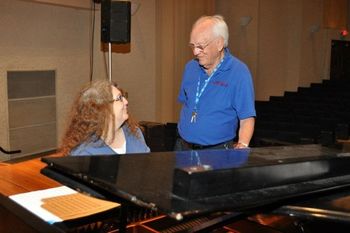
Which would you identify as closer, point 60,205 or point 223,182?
point 223,182

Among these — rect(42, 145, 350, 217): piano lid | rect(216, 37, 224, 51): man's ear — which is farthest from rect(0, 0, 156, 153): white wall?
rect(42, 145, 350, 217): piano lid

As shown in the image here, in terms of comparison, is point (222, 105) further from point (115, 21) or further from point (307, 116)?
point (307, 116)

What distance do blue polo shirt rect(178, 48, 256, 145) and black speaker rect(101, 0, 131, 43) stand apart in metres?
2.91

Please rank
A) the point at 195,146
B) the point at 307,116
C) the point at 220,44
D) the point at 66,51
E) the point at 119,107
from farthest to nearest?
the point at 307,116
the point at 66,51
the point at 195,146
the point at 220,44
the point at 119,107

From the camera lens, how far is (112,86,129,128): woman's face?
2.17m

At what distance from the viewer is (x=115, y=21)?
5.35 m

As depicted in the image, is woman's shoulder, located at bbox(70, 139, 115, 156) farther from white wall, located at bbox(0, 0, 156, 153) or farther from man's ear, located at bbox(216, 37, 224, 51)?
white wall, located at bbox(0, 0, 156, 153)

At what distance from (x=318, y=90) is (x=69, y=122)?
9.44 metres

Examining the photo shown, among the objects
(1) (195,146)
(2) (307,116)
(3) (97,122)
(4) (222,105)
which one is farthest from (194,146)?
(2) (307,116)

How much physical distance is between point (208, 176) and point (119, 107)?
139 cm

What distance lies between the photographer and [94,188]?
0.98m

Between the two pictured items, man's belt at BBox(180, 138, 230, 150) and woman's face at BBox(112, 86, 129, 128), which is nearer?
woman's face at BBox(112, 86, 129, 128)

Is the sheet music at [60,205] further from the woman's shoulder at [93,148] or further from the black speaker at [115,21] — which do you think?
the black speaker at [115,21]

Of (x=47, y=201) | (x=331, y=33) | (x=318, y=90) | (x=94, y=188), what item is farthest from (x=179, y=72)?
(x=94, y=188)
